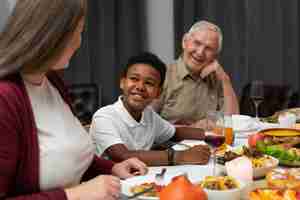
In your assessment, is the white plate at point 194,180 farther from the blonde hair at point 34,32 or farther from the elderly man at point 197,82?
the elderly man at point 197,82

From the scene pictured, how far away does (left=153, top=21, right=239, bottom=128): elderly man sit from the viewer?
318 cm

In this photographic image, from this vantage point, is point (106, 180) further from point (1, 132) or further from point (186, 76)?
point (186, 76)

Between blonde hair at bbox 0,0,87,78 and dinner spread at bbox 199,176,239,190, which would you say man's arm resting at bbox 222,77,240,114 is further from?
blonde hair at bbox 0,0,87,78

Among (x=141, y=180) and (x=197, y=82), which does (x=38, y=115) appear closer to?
(x=141, y=180)

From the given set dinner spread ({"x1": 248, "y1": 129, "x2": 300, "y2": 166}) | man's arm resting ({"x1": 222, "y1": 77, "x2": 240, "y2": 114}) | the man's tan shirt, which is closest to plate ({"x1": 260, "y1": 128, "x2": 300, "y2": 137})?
dinner spread ({"x1": 248, "y1": 129, "x2": 300, "y2": 166})

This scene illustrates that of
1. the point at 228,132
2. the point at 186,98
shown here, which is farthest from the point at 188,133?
the point at 186,98

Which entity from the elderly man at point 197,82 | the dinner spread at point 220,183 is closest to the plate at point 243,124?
the elderly man at point 197,82

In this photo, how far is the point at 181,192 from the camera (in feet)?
4.19

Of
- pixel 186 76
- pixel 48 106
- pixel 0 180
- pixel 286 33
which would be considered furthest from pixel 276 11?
pixel 0 180

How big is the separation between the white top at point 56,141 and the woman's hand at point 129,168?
0.20 m

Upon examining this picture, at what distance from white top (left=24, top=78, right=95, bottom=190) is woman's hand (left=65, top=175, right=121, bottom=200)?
6 centimetres

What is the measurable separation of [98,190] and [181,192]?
0.86 ft

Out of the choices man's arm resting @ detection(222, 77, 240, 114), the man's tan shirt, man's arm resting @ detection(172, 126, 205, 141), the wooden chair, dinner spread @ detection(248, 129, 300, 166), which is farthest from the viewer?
the wooden chair

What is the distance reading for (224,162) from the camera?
1.77m
